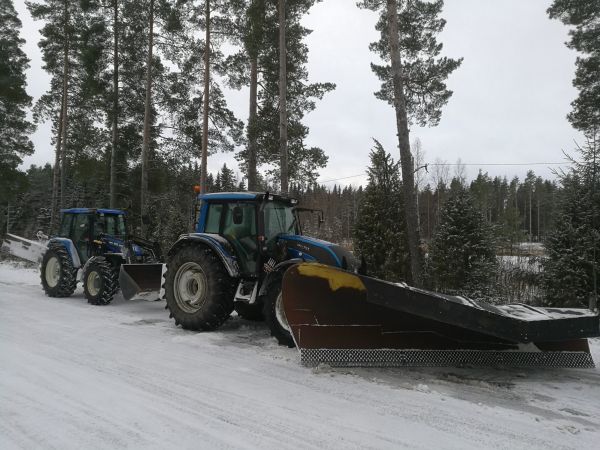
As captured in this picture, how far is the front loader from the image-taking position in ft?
13.3

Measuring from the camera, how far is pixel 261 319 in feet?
23.4

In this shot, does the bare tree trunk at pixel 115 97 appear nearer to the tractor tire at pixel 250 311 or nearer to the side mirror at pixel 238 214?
the tractor tire at pixel 250 311

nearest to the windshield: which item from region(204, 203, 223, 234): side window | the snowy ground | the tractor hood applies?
the tractor hood

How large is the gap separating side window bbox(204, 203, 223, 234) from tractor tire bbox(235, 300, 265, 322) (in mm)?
1268

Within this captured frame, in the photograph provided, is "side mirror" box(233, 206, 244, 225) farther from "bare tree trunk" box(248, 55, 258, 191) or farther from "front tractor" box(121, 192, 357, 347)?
"bare tree trunk" box(248, 55, 258, 191)

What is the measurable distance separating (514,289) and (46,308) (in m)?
12.8

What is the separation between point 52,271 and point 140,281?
118 inches

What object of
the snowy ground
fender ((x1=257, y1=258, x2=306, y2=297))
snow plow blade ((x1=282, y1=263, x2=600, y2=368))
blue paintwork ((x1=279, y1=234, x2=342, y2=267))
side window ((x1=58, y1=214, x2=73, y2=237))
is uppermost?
side window ((x1=58, y1=214, x2=73, y2=237))

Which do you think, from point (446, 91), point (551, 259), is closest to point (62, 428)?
point (446, 91)

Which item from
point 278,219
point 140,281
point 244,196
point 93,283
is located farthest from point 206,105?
point 278,219

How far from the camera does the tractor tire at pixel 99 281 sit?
8.39 metres

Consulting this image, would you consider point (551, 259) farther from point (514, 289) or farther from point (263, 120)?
point (263, 120)

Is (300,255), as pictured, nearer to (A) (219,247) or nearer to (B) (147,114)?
(A) (219,247)

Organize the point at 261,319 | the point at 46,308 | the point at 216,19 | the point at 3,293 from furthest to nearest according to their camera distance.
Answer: the point at 216,19 < the point at 3,293 < the point at 46,308 < the point at 261,319
